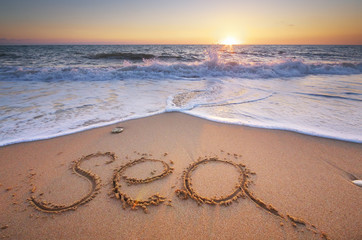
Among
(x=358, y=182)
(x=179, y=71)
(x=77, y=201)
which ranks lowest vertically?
(x=77, y=201)

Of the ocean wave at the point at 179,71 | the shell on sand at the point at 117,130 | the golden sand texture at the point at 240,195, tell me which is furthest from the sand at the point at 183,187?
the ocean wave at the point at 179,71

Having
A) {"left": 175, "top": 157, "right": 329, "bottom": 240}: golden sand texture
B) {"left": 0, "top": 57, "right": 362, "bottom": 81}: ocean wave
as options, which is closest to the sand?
{"left": 175, "top": 157, "right": 329, "bottom": 240}: golden sand texture

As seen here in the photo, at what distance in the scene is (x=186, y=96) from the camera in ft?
16.9

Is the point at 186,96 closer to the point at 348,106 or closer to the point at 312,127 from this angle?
the point at 312,127

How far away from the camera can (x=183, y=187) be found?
6.09ft

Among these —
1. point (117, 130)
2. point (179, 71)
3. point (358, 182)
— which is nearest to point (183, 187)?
point (117, 130)

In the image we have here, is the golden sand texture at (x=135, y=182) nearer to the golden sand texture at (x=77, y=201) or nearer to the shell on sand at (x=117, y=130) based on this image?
the golden sand texture at (x=77, y=201)

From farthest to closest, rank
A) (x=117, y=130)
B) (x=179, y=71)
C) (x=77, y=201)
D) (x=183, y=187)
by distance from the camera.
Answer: (x=179, y=71)
(x=117, y=130)
(x=183, y=187)
(x=77, y=201)

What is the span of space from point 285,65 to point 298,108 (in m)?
7.68

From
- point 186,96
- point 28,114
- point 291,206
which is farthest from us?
point 186,96

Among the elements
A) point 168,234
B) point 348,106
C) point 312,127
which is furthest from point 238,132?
point 348,106

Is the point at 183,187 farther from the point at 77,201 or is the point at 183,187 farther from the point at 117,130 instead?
the point at 117,130

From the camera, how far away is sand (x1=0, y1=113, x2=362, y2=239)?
146 cm

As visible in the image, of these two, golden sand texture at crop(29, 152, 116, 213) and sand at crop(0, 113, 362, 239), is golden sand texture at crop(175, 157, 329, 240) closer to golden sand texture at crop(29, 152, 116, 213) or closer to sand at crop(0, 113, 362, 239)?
sand at crop(0, 113, 362, 239)
